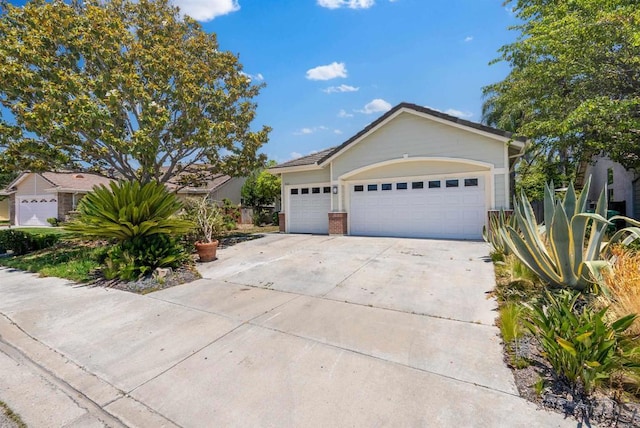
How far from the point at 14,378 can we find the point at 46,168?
11.1m

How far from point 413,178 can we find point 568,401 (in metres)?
10.1

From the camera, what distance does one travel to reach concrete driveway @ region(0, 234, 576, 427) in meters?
2.52

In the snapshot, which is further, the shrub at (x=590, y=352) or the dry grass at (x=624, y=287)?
the dry grass at (x=624, y=287)

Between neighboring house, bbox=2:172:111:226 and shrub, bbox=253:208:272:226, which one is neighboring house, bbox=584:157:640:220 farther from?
neighboring house, bbox=2:172:111:226

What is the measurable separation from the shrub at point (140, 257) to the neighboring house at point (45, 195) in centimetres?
1912

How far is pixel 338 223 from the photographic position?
13.3 m

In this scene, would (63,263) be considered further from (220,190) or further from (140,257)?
(220,190)

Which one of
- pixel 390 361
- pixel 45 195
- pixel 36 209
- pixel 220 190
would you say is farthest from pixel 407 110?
pixel 36 209

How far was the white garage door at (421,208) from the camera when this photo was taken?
35.9ft

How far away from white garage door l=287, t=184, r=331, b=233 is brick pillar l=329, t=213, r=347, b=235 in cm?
81

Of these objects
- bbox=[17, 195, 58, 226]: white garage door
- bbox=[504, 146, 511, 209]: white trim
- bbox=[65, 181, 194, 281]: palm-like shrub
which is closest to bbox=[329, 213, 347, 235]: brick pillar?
bbox=[504, 146, 511, 209]: white trim

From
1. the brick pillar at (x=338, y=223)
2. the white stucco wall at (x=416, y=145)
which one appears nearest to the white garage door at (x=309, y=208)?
the brick pillar at (x=338, y=223)

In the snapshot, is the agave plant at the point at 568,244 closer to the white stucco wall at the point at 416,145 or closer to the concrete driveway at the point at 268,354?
the concrete driveway at the point at 268,354

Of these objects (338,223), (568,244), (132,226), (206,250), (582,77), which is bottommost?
(206,250)
